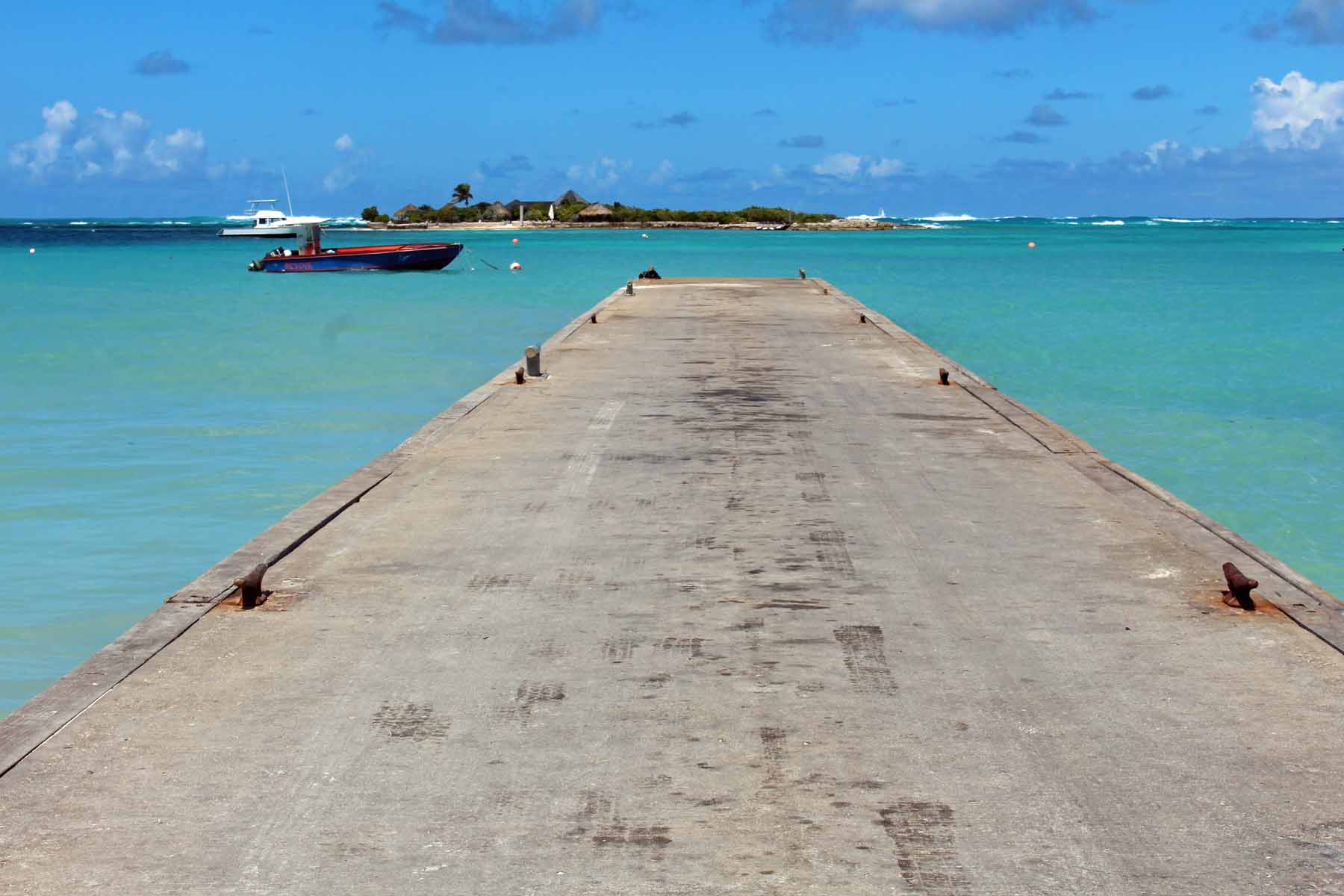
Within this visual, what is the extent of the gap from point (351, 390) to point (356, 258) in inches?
1531

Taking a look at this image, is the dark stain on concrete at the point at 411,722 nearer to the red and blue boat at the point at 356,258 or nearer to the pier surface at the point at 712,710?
the pier surface at the point at 712,710

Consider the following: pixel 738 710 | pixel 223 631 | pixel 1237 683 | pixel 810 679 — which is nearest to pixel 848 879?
pixel 738 710

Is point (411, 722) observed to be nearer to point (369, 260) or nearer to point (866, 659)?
point (866, 659)

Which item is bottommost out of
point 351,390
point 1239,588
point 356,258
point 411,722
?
point 351,390

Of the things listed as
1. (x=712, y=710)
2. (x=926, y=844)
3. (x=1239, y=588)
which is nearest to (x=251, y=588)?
(x=712, y=710)

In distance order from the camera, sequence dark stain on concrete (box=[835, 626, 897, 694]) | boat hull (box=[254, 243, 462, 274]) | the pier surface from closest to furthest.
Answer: the pier surface < dark stain on concrete (box=[835, 626, 897, 694]) < boat hull (box=[254, 243, 462, 274])

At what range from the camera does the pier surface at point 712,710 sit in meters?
4.23

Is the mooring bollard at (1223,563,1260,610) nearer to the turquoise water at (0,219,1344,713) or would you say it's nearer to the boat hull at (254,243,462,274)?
the turquoise water at (0,219,1344,713)

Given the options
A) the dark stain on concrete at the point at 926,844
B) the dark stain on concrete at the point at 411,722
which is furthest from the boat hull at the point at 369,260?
the dark stain on concrete at the point at 926,844

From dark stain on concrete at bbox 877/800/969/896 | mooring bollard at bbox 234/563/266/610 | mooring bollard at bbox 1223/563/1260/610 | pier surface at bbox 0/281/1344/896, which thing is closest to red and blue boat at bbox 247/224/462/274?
pier surface at bbox 0/281/1344/896

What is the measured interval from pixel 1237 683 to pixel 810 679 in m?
1.74

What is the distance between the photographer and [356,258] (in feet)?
198

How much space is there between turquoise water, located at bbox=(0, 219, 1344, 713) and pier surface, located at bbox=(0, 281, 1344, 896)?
2731 mm

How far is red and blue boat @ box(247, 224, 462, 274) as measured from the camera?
5997 cm
